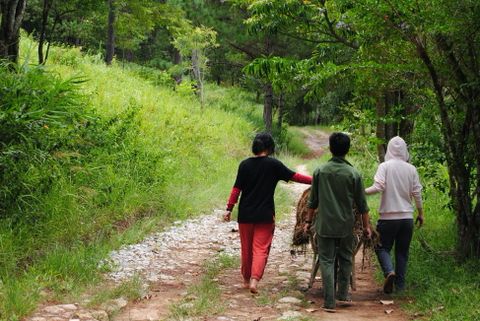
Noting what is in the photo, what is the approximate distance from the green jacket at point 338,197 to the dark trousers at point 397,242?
23.9 inches

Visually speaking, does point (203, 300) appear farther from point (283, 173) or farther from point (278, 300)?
point (283, 173)

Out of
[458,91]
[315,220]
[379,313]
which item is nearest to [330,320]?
[379,313]

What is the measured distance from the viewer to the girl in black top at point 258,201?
237 inches

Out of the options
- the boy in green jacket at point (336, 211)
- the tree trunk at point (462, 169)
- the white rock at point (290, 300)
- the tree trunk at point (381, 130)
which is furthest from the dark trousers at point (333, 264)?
the tree trunk at point (381, 130)

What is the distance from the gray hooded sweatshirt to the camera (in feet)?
19.4

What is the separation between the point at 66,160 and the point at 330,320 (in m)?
4.19

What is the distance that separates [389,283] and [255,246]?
5.00 ft

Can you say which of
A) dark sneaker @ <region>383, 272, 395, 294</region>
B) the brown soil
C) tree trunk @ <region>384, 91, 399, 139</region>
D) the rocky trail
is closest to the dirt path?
tree trunk @ <region>384, 91, 399, 139</region>

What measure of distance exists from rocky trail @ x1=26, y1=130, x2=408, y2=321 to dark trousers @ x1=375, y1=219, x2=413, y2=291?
344 millimetres

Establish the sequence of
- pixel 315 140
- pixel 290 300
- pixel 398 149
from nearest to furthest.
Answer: pixel 290 300 → pixel 398 149 → pixel 315 140

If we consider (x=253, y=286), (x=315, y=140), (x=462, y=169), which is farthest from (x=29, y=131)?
(x=315, y=140)

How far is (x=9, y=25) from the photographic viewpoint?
7.94 metres

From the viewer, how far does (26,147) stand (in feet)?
21.1

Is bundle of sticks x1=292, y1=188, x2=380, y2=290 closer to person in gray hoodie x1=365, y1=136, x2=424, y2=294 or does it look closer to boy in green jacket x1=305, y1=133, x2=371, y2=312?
person in gray hoodie x1=365, y1=136, x2=424, y2=294
